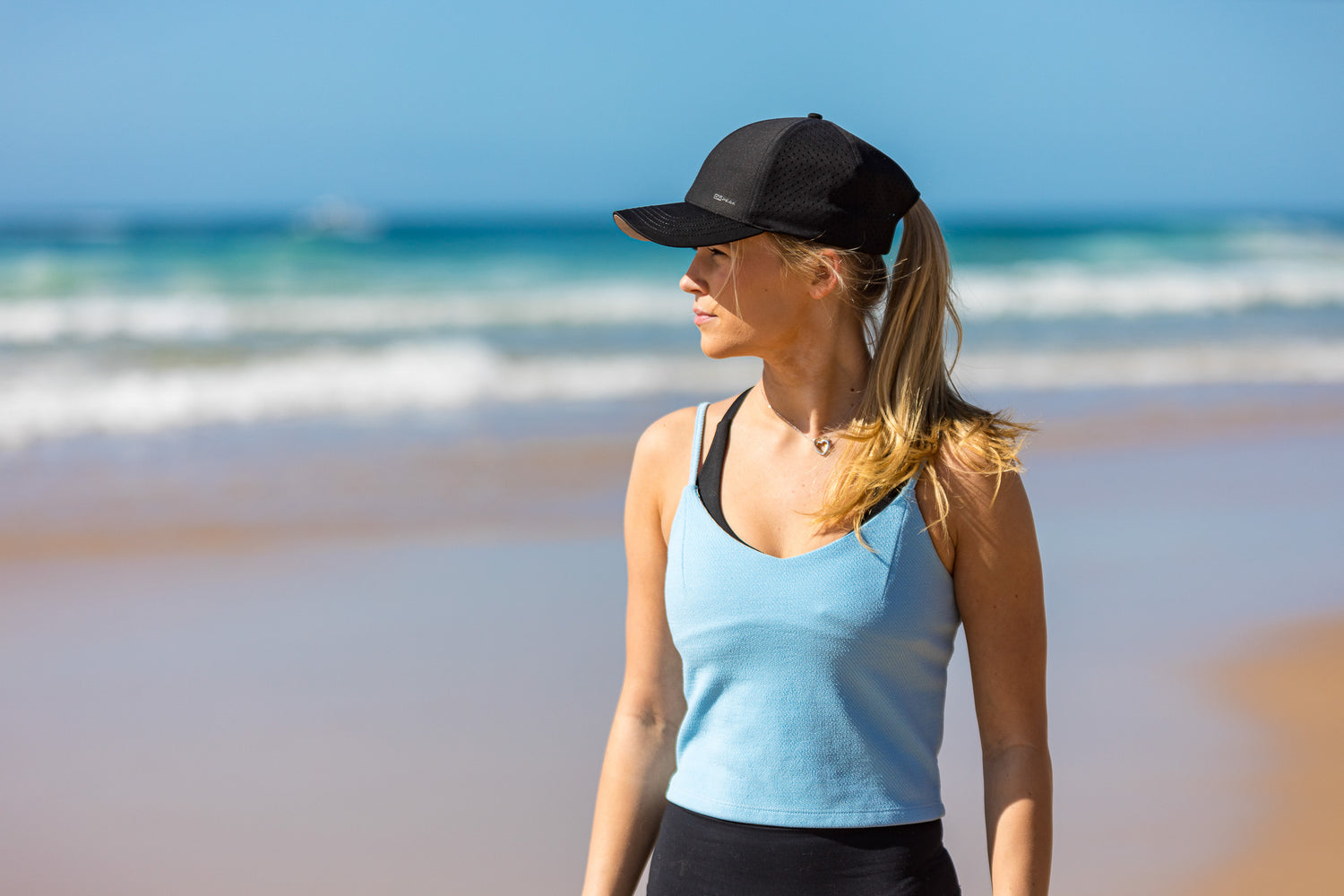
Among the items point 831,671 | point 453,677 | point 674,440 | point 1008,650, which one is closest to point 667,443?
point 674,440

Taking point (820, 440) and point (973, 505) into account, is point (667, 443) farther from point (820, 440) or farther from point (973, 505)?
point (973, 505)

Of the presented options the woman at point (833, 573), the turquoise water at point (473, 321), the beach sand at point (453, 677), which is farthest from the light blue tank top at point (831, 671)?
the turquoise water at point (473, 321)

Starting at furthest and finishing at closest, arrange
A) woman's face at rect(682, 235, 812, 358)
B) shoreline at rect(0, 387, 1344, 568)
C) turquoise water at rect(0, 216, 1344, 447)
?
turquoise water at rect(0, 216, 1344, 447)
shoreline at rect(0, 387, 1344, 568)
woman's face at rect(682, 235, 812, 358)

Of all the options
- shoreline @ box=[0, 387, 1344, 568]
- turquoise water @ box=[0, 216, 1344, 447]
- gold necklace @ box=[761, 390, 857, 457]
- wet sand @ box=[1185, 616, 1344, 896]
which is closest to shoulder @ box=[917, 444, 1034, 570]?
gold necklace @ box=[761, 390, 857, 457]

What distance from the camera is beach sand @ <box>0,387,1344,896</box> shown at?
353 cm

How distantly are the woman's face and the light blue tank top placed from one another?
29 centimetres

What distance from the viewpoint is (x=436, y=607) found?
5.05 metres

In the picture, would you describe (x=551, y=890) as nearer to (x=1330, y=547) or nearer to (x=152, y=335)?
(x=1330, y=547)

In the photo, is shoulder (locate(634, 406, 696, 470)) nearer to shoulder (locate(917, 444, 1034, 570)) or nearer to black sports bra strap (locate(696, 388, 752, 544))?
black sports bra strap (locate(696, 388, 752, 544))

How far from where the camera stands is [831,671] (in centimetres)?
167

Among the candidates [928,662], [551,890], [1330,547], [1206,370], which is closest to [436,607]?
[551,890]

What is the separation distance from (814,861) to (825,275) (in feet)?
2.66

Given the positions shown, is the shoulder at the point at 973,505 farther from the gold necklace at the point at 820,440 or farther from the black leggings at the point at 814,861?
the black leggings at the point at 814,861

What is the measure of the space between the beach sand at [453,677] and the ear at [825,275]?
6.73 feet
